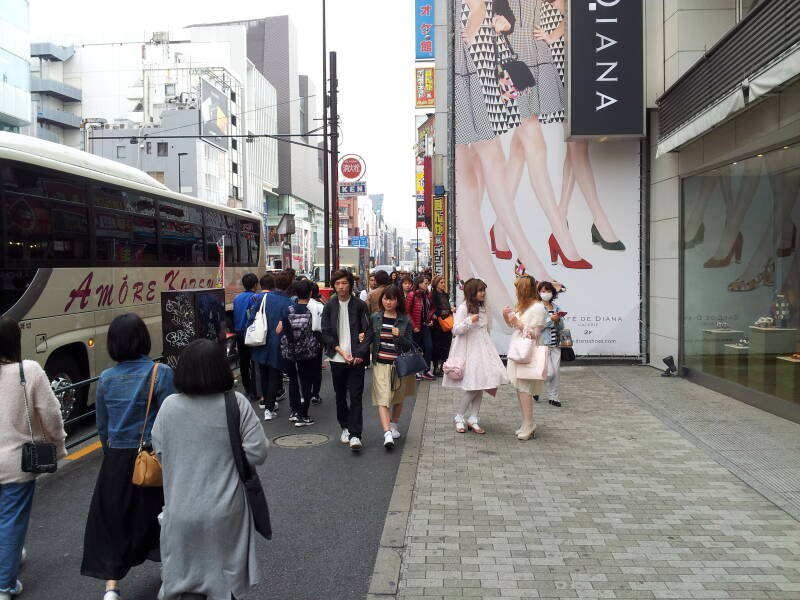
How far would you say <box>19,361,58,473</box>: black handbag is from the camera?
3711mm

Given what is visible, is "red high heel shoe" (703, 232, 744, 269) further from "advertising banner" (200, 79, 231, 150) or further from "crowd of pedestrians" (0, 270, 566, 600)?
"advertising banner" (200, 79, 231, 150)

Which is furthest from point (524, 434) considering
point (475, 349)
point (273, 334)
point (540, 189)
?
point (540, 189)

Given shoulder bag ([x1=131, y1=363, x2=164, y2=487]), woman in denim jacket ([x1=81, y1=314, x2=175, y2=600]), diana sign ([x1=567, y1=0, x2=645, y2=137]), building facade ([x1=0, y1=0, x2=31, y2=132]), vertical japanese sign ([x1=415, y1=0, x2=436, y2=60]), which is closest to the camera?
shoulder bag ([x1=131, y1=363, x2=164, y2=487])

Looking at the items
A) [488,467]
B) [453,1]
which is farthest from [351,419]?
[453,1]

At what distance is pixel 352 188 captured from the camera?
2145 cm

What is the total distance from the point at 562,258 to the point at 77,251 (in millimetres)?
8194

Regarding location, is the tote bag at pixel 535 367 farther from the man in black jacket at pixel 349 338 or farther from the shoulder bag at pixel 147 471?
the shoulder bag at pixel 147 471

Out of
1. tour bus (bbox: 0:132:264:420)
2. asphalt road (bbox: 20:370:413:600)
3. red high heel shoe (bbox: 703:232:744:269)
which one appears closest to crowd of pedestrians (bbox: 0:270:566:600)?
asphalt road (bbox: 20:370:413:600)

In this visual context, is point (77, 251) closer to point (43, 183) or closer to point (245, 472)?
point (43, 183)

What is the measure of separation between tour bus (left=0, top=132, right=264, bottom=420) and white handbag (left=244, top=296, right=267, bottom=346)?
83.5 inches

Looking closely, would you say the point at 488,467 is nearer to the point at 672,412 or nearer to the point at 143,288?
the point at 672,412

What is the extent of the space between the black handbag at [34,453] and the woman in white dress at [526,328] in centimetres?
478

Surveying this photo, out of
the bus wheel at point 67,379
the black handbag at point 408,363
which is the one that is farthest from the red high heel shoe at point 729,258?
the bus wheel at point 67,379

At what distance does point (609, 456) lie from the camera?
6641 millimetres
